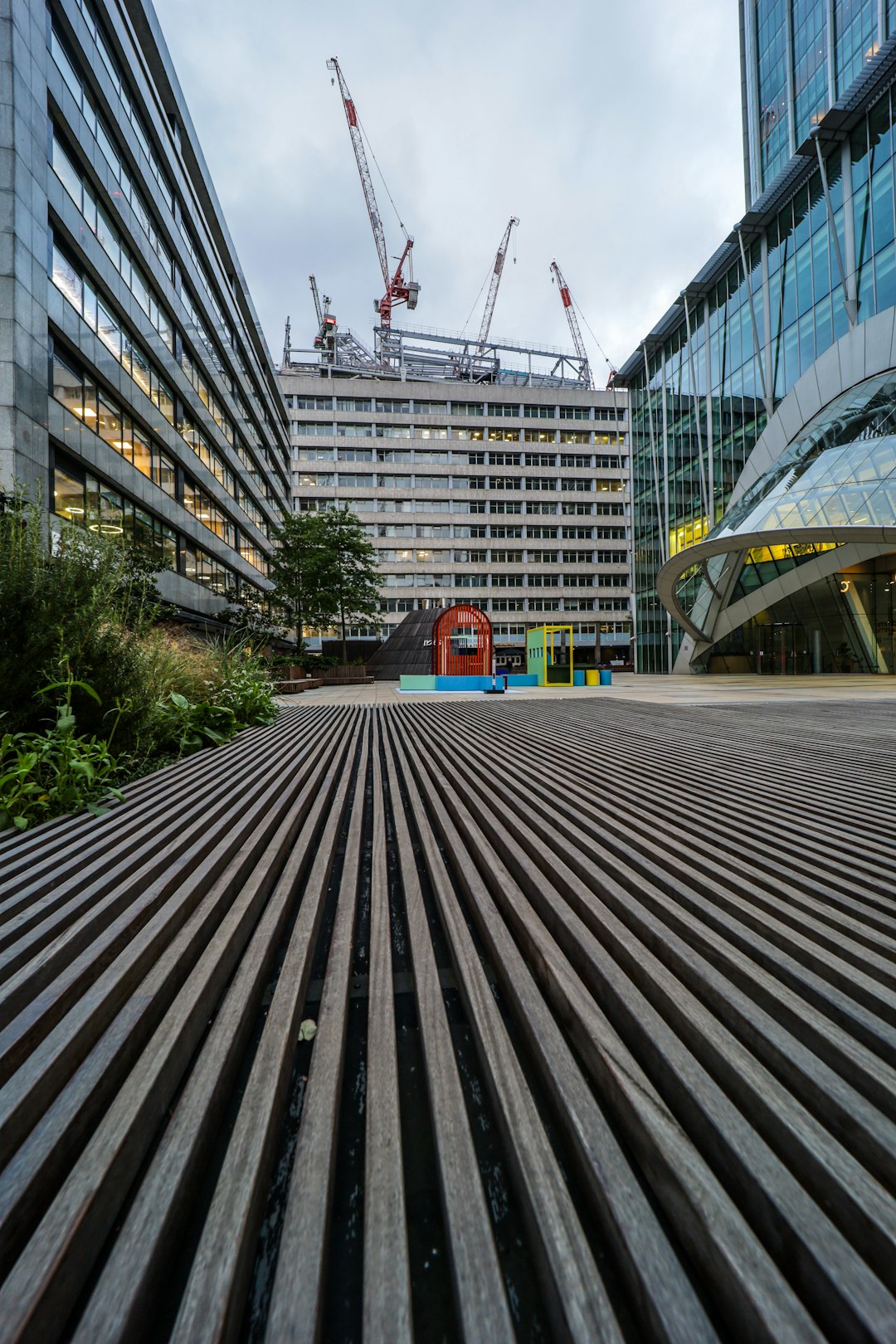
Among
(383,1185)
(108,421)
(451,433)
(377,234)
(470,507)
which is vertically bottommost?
(383,1185)

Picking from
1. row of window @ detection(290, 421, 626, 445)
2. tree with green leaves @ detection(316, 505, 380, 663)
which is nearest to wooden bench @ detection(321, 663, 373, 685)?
tree with green leaves @ detection(316, 505, 380, 663)

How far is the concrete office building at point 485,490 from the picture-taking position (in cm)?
5419

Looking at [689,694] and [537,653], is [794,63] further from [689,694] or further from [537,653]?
[689,694]

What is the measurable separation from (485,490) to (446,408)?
920 centimetres

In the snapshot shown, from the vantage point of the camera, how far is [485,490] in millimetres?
55906

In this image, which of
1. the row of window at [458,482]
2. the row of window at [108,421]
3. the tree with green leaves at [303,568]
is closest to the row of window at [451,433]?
the row of window at [458,482]

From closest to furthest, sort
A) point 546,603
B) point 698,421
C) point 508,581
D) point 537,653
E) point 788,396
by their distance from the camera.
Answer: point 788,396, point 537,653, point 698,421, point 508,581, point 546,603

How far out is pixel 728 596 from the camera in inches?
1050

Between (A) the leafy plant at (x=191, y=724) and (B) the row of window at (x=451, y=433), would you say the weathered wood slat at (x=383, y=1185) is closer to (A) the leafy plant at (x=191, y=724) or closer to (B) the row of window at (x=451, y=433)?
(A) the leafy plant at (x=191, y=724)

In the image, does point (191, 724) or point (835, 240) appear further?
point (835, 240)

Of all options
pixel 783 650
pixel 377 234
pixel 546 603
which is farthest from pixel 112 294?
pixel 377 234

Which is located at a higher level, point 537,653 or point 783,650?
point 783,650

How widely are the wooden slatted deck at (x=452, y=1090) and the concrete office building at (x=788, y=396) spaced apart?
63.5ft

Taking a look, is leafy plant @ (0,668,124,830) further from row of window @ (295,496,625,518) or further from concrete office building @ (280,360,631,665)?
row of window @ (295,496,625,518)
